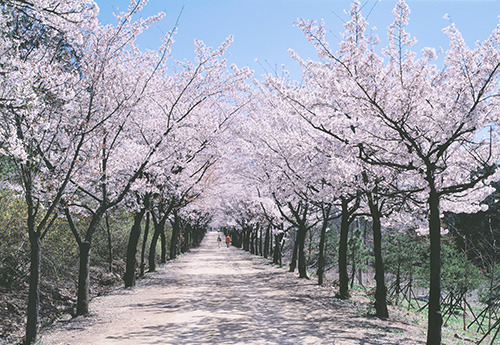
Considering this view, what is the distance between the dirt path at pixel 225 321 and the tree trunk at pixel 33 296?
314 mm

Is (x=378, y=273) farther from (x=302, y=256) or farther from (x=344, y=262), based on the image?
(x=302, y=256)

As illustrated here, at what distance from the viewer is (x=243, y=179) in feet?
94.5

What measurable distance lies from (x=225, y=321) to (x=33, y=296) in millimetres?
4144

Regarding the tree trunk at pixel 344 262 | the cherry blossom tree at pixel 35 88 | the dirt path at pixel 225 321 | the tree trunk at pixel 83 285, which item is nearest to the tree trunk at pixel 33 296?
the cherry blossom tree at pixel 35 88

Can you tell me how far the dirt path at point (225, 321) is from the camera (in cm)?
754

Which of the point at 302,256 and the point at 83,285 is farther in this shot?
the point at 302,256

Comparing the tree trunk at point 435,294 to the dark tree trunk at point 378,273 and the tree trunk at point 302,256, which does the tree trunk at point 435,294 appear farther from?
the tree trunk at point 302,256

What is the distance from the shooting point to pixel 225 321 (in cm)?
888

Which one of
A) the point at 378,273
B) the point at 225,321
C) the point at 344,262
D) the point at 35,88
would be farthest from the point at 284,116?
the point at 35,88

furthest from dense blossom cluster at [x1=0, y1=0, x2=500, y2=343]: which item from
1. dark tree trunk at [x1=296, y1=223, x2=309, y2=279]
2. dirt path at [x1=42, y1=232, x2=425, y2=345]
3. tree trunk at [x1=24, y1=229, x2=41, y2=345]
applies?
A: dark tree trunk at [x1=296, y1=223, x2=309, y2=279]

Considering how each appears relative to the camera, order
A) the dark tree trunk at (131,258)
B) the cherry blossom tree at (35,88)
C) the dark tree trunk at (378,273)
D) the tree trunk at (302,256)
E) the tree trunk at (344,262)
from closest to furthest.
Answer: the cherry blossom tree at (35,88)
the dark tree trunk at (378,273)
the tree trunk at (344,262)
the dark tree trunk at (131,258)
the tree trunk at (302,256)

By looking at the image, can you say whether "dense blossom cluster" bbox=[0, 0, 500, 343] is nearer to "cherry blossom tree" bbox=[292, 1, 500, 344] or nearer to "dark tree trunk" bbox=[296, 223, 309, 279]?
"cherry blossom tree" bbox=[292, 1, 500, 344]

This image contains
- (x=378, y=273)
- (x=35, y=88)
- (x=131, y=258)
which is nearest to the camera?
(x=35, y=88)

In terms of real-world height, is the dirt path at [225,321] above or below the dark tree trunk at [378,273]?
below
